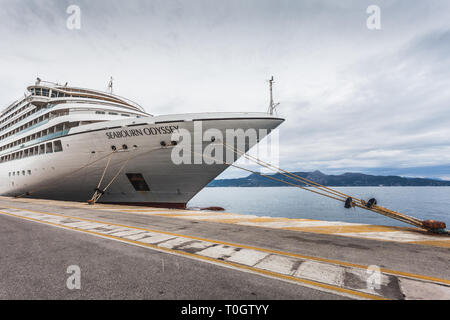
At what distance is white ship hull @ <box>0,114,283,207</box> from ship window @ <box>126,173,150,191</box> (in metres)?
0.22

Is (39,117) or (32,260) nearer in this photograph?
(32,260)

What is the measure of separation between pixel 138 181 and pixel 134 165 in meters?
1.40

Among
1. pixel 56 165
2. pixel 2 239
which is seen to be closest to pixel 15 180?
pixel 56 165

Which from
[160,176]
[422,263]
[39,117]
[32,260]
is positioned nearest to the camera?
[422,263]

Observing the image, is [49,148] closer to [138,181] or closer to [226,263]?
[138,181]

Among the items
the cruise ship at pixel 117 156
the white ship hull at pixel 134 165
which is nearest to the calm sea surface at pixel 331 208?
the white ship hull at pixel 134 165

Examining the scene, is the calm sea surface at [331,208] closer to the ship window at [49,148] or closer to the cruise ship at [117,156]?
the cruise ship at [117,156]

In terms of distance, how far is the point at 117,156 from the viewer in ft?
44.2

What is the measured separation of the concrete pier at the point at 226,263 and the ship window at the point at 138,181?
757cm

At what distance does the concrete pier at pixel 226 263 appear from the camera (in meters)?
2.83

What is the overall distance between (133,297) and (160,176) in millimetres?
11456
